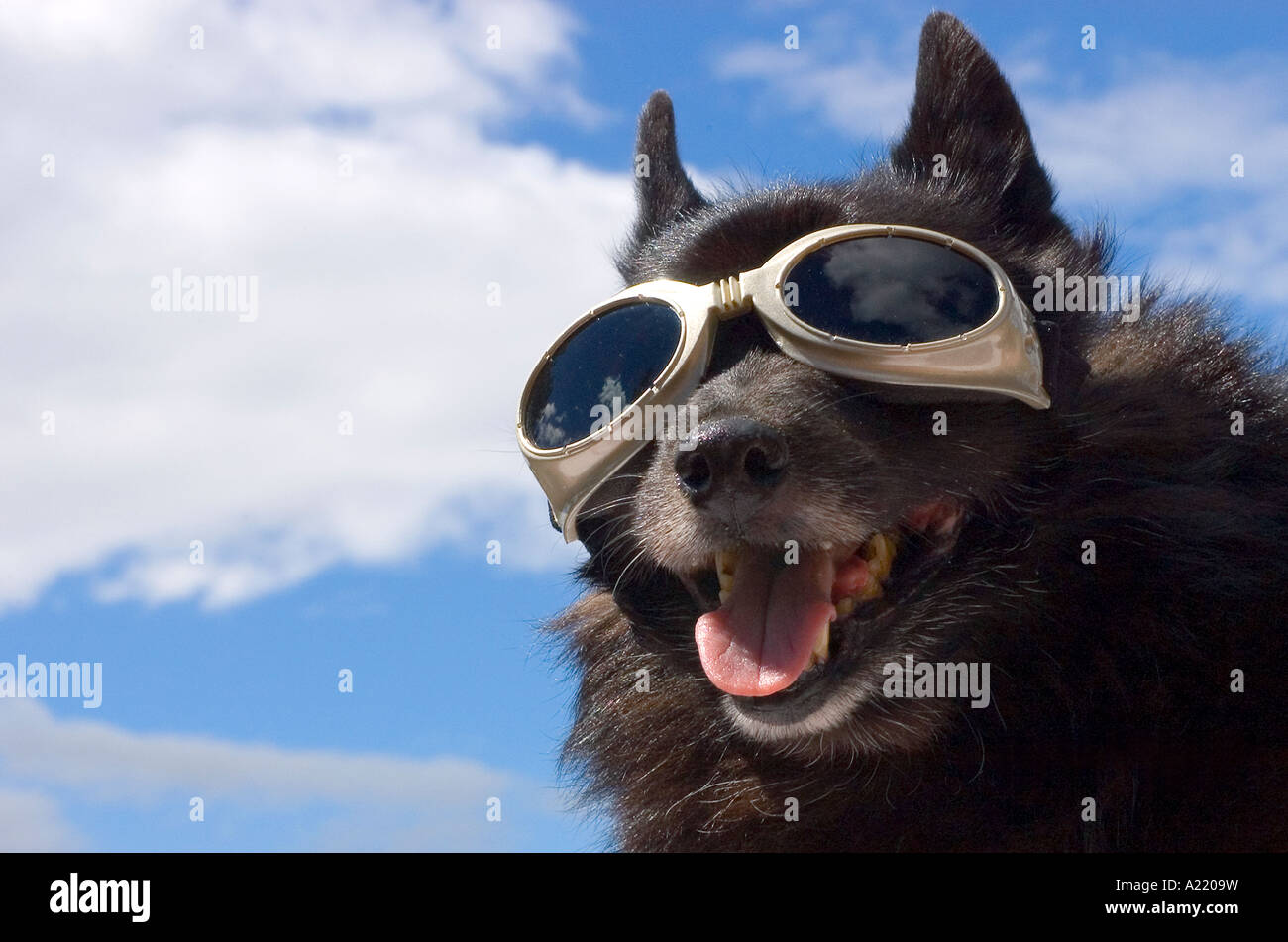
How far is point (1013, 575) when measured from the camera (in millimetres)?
6242

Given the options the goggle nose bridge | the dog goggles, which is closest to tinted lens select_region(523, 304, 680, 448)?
the dog goggles

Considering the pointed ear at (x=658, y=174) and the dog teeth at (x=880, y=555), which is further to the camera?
the pointed ear at (x=658, y=174)

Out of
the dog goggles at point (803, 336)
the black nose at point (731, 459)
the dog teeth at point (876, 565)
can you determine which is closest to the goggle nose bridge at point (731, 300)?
the dog goggles at point (803, 336)

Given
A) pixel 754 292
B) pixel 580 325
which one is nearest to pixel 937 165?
pixel 754 292

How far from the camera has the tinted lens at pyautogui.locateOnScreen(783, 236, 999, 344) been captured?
601cm

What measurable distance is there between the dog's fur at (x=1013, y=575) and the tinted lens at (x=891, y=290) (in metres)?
0.26

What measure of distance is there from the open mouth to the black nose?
0.34 meters

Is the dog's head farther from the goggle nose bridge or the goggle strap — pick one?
the goggle nose bridge

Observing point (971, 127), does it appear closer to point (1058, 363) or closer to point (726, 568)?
point (1058, 363)

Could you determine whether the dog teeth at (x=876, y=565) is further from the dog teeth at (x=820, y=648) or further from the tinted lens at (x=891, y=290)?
the tinted lens at (x=891, y=290)

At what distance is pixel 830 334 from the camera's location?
6.13 meters

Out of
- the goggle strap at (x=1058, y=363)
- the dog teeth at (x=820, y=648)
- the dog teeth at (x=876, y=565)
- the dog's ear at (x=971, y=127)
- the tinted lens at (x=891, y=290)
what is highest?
the dog's ear at (x=971, y=127)

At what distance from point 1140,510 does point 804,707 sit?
1618mm

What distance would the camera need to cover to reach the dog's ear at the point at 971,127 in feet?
23.1
